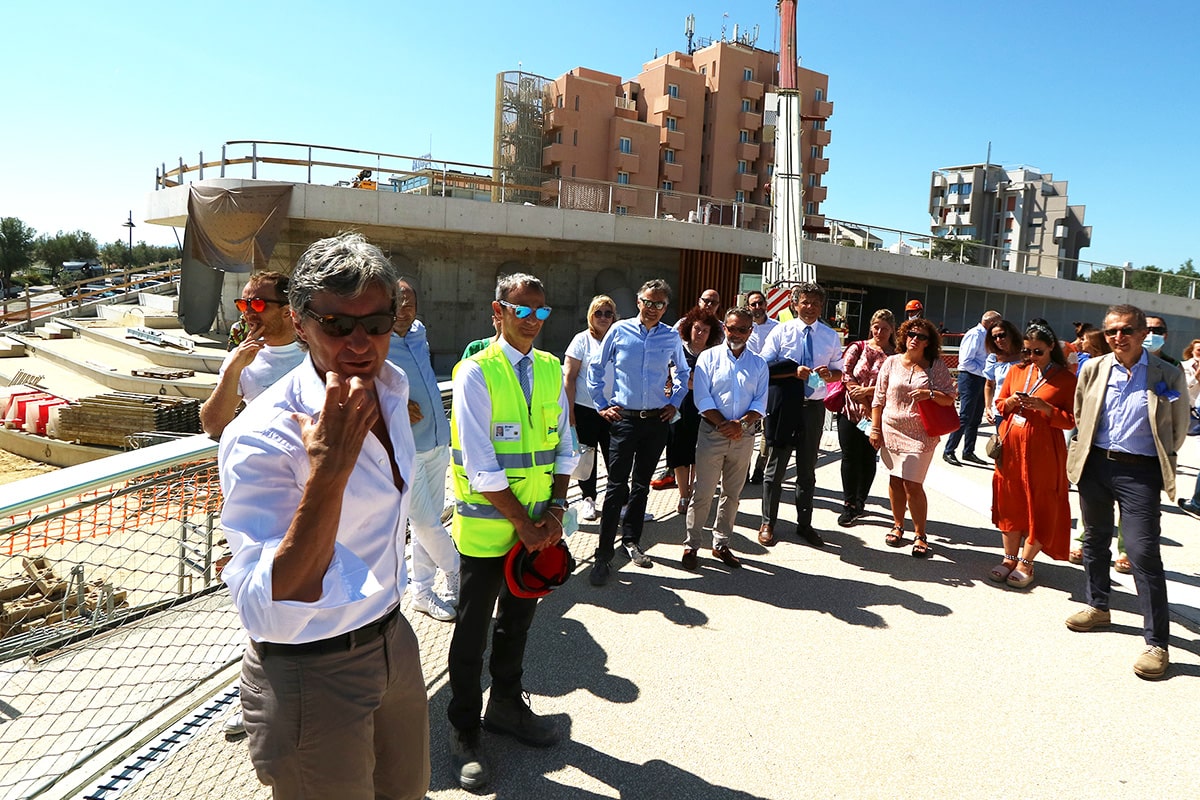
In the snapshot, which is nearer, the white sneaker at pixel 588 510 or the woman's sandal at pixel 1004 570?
the woman's sandal at pixel 1004 570

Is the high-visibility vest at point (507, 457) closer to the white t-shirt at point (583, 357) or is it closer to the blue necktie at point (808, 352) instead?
the white t-shirt at point (583, 357)

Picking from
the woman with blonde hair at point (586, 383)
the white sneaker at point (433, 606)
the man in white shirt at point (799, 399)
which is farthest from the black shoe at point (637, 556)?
the white sneaker at point (433, 606)

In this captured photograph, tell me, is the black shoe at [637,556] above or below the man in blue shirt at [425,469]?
below

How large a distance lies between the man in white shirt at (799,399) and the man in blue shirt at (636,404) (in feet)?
2.80

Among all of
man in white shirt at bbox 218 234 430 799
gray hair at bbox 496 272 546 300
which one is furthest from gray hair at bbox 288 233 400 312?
gray hair at bbox 496 272 546 300

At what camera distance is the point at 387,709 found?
1.76 m

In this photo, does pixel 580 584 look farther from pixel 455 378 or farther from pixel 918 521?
pixel 918 521

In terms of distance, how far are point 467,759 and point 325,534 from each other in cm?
170

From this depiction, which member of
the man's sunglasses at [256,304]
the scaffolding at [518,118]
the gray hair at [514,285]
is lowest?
the man's sunglasses at [256,304]

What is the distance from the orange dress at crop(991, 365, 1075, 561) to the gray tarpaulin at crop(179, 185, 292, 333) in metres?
16.6

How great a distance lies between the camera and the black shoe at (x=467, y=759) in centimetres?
265

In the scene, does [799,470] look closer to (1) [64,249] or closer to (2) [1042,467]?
(2) [1042,467]

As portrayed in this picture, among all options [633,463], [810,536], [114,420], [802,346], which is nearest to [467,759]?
[633,463]

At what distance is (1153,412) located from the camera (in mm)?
3939
